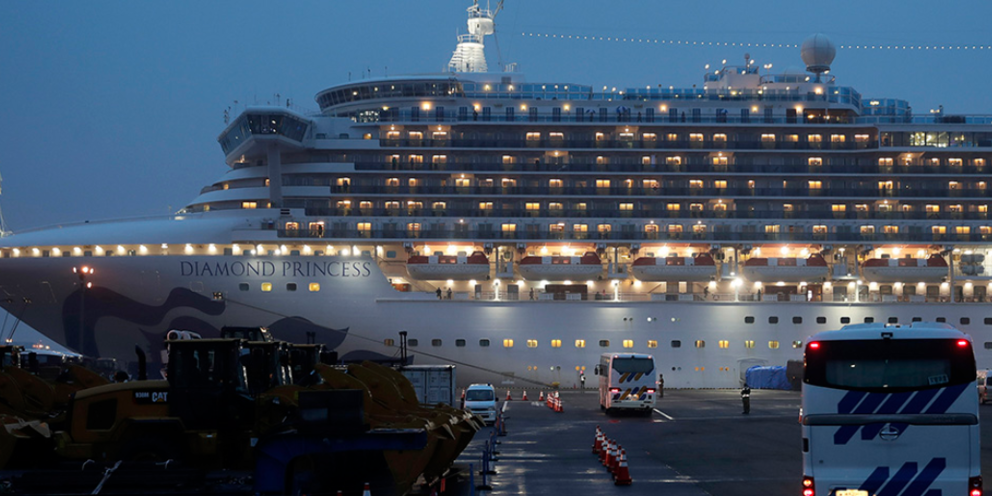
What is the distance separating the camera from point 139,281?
36344 millimetres

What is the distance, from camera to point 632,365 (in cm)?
3033

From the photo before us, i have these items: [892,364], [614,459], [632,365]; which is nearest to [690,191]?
[632,365]

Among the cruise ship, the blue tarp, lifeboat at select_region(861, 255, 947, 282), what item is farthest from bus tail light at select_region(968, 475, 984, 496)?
lifeboat at select_region(861, 255, 947, 282)

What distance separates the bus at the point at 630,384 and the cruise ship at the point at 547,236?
27.4 feet

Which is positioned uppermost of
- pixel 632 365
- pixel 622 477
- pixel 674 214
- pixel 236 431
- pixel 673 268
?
pixel 674 214

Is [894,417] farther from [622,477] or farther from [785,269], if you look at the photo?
[785,269]

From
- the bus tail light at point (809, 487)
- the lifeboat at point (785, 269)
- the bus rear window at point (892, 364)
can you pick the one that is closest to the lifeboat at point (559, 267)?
the lifeboat at point (785, 269)

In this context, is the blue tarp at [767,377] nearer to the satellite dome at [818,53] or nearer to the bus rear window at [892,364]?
the satellite dome at [818,53]

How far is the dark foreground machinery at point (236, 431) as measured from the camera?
1250 cm

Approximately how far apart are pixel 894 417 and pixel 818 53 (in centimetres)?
4030

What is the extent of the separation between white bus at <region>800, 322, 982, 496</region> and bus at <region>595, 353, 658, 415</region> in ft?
61.3

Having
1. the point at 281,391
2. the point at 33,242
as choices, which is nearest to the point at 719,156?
the point at 33,242

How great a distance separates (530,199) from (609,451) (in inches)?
990

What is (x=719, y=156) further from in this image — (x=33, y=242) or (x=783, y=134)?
(x=33, y=242)
